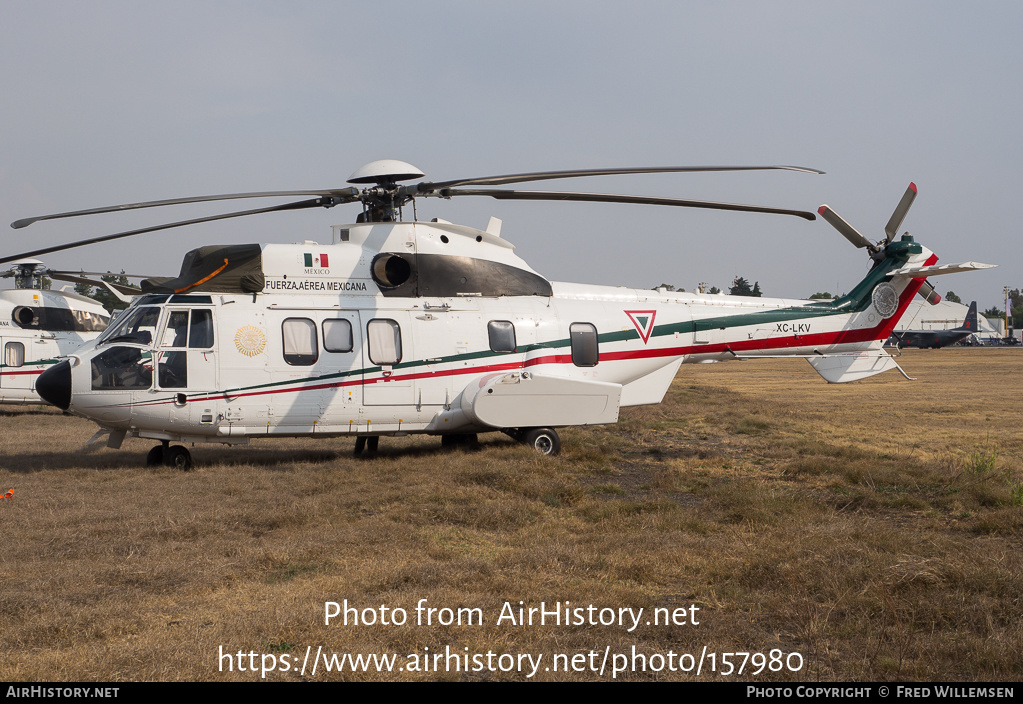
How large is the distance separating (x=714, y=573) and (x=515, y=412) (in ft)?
22.5

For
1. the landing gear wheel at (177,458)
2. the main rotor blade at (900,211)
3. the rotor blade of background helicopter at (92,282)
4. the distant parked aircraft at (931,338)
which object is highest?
the main rotor blade at (900,211)

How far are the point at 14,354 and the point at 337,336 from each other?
→ 13737 millimetres

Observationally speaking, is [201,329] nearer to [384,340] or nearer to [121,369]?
[121,369]

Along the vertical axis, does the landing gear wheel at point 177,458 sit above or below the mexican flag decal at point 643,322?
below

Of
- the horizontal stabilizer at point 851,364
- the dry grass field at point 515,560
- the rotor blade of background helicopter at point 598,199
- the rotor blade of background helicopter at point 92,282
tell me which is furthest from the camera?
the rotor blade of background helicopter at point 92,282

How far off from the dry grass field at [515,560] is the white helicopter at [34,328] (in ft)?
30.0

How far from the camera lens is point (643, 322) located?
14.7 meters

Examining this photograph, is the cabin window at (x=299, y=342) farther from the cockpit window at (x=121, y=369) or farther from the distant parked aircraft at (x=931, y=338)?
the distant parked aircraft at (x=931, y=338)

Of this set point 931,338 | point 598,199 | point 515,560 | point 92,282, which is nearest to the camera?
point 515,560

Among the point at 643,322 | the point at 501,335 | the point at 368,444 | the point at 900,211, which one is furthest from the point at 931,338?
the point at 368,444

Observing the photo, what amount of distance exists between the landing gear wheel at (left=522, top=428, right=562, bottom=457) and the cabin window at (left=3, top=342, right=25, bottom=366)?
1568cm

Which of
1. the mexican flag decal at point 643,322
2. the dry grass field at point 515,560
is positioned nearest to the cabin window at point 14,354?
the dry grass field at point 515,560

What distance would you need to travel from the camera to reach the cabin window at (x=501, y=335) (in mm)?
13672
